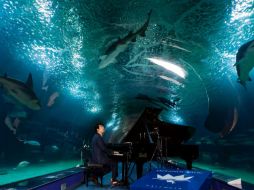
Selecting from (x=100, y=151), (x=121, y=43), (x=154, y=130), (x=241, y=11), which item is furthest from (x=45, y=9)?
(x=241, y=11)

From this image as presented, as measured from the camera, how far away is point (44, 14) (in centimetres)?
591

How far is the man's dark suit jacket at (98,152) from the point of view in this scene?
620 centimetres

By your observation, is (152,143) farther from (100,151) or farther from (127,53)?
(127,53)

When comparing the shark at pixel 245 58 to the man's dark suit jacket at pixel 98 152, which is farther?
the shark at pixel 245 58

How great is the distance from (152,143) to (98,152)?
4.81 feet

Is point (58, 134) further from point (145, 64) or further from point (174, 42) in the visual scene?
point (174, 42)

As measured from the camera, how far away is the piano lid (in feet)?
21.1

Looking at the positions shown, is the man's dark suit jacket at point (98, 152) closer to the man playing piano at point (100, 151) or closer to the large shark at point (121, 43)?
the man playing piano at point (100, 151)

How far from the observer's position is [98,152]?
633cm

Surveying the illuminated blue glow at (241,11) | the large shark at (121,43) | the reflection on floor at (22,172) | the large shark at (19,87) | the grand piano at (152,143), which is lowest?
the reflection on floor at (22,172)

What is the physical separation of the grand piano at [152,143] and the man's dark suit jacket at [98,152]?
28 cm

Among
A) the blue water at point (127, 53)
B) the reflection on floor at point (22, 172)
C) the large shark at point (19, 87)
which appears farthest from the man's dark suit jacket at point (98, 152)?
the reflection on floor at point (22, 172)

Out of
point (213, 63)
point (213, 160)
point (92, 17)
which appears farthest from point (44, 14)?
point (213, 160)

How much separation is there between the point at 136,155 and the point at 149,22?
3.54 metres
